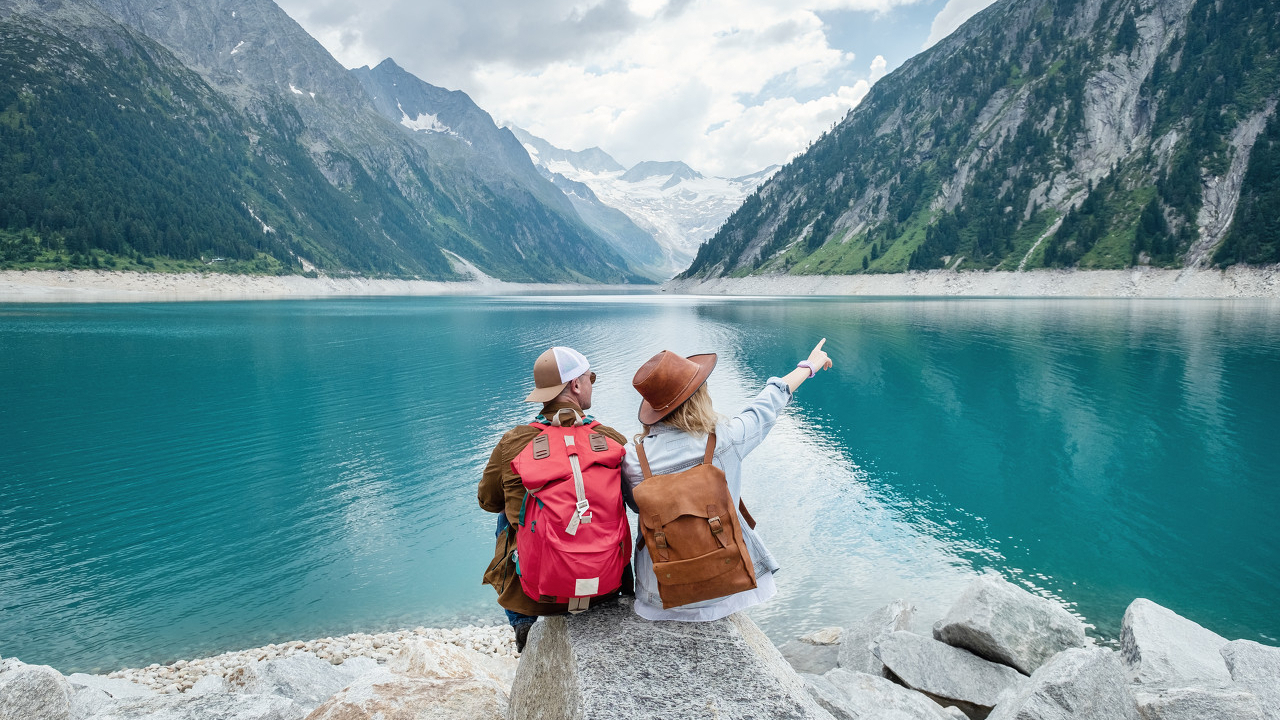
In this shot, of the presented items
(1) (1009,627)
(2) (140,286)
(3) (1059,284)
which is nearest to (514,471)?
(1) (1009,627)

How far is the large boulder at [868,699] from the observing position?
6.20 meters

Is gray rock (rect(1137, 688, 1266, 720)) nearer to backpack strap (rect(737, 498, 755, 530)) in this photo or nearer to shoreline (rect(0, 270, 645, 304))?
backpack strap (rect(737, 498, 755, 530))

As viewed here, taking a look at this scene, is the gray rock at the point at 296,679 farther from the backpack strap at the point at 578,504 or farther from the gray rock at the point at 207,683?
the backpack strap at the point at 578,504

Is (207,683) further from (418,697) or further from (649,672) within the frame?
(649,672)

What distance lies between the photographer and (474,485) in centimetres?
1969

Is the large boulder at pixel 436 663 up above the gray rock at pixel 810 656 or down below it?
above

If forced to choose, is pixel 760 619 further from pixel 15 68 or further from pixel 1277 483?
pixel 15 68

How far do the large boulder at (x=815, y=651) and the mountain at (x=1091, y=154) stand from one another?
394 ft

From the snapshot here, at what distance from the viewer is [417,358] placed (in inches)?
1816

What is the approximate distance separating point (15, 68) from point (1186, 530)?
25122 centimetres

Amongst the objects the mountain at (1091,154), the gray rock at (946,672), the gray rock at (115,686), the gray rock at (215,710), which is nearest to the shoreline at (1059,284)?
the mountain at (1091,154)

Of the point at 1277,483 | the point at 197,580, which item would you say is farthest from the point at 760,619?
the point at 1277,483

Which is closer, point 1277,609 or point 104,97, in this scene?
point 1277,609

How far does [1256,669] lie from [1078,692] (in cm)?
282
